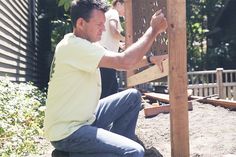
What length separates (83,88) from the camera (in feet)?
9.87

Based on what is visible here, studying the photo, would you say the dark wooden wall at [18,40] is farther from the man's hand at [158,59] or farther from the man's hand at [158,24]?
the man's hand at [158,24]

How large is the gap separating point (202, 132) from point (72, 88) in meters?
2.60

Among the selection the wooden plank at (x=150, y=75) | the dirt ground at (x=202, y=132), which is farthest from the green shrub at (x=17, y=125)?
the wooden plank at (x=150, y=75)

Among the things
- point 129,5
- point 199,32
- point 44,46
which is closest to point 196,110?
point 129,5

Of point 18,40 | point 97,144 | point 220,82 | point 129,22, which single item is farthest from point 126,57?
point 220,82

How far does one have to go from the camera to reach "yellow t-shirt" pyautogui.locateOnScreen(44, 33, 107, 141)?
116 inches

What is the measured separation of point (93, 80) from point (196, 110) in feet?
13.1

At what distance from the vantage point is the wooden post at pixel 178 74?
367cm

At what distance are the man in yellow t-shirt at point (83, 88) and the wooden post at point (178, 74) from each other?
58 centimetres

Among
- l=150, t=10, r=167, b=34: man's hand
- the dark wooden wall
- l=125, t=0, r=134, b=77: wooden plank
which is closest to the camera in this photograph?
l=150, t=10, r=167, b=34: man's hand

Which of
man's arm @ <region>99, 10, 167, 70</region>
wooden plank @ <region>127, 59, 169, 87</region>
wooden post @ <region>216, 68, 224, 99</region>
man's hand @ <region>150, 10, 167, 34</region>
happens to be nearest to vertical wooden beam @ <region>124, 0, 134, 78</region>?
wooden plank @ <region>127, 59, 169, 87</region>

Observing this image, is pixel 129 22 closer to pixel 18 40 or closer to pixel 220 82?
pixel 18 40

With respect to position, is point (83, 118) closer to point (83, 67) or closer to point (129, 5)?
point (83, 67)

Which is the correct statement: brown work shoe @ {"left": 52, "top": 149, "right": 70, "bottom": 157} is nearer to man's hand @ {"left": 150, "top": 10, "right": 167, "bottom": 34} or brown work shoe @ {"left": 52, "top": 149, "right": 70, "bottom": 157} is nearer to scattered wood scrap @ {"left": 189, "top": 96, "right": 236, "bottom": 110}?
man's hand @ {"left": 150, "top": 10, "right": 167, "bottom": 34}
